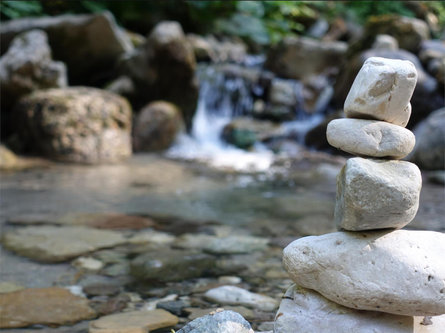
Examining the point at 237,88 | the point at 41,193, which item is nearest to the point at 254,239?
the point at 41,193

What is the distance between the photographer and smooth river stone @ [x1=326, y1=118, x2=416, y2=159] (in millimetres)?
2080

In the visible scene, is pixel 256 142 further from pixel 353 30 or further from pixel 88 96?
pixel 353 30

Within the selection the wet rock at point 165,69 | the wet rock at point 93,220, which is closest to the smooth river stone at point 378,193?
the wet rock at point 93,220

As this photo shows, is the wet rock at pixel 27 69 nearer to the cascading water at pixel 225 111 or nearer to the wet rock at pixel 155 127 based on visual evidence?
the wet rock at pixel 155 127

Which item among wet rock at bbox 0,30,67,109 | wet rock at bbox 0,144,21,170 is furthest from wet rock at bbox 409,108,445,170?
wet rock at bbox 0,30,67,109

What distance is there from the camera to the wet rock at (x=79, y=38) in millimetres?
9906

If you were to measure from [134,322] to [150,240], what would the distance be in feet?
5.45

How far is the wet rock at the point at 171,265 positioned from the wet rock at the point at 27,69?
6.42 m

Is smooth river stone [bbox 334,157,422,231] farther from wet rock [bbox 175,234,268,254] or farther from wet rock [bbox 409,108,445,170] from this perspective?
wet rock [bbox 409,108,445,170]

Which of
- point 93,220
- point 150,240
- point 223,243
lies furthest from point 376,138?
point 93,220

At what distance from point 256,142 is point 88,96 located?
377cm

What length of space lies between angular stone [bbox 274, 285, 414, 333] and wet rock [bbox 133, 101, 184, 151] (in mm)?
8089

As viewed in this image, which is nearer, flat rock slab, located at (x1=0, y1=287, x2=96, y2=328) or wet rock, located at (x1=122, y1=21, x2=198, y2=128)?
flat rock slab, located at (x1=0, y1=287, x2=96, y2=328)

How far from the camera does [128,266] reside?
3674mm
